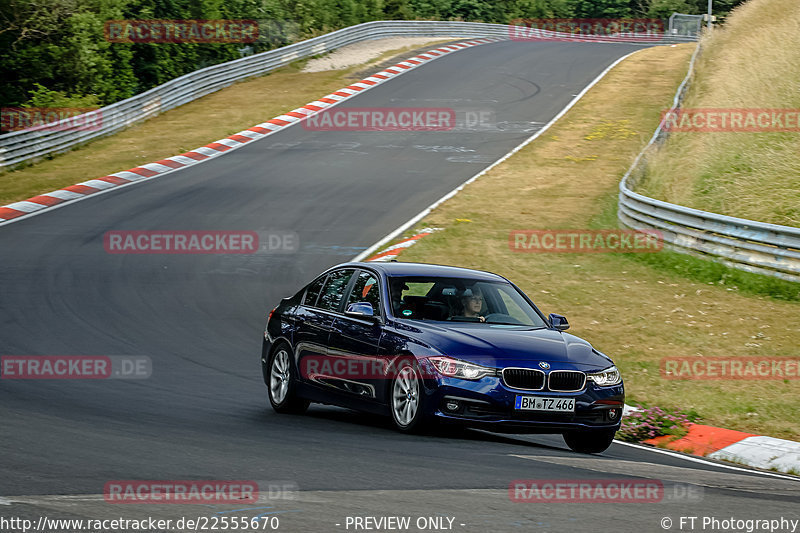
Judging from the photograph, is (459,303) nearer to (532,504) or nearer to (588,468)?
(588,468)

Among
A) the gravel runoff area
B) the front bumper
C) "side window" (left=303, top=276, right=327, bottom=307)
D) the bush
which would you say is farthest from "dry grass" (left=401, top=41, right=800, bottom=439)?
the gravel runoff area

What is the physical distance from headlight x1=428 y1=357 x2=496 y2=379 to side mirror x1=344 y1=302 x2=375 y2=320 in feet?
3.60

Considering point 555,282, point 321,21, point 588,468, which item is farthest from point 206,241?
point 321,21

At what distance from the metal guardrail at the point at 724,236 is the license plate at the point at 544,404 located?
1021 cm

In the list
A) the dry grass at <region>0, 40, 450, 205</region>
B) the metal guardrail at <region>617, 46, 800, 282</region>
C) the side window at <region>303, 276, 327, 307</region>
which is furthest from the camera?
the dry grass at <region>0, 40, 450, 205</region>

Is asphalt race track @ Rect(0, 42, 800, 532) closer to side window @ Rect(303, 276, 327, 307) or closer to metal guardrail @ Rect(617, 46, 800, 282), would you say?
side window @ Rect(303, 276, 327, 307)

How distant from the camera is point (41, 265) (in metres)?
19.4

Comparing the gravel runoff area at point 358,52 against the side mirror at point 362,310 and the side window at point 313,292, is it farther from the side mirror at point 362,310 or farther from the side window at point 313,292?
the side mirror at point 362,310

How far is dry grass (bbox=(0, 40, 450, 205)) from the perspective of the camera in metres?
29.3

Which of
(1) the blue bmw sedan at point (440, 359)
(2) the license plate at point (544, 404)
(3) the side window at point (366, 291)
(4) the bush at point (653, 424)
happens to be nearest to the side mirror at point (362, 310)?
(1) the blue bmw sedan at point (440, 359)

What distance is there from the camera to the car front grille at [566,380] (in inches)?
351

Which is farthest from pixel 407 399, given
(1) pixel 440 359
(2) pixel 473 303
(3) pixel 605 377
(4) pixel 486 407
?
(3) pixel 605 377

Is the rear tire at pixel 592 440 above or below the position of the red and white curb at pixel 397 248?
above

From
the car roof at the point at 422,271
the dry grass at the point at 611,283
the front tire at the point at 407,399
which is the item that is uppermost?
the car roof at the point at 422,271
